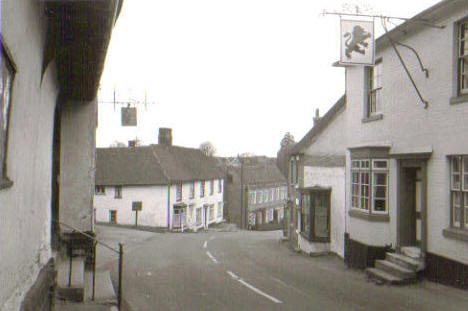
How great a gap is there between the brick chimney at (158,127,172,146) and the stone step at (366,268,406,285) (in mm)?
37329

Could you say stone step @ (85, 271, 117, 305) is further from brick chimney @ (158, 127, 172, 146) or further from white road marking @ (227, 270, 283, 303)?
brick chimney @ (158, 127, 172, 146)

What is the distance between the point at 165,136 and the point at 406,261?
38602 mm

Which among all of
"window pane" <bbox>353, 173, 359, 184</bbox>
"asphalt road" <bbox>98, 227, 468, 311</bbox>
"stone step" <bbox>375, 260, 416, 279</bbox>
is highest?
"window pane" <bbox>353, 173, 359, 184</bbox>

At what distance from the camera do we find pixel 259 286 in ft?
41.7

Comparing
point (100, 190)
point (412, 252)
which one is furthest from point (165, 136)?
point (412, 252)

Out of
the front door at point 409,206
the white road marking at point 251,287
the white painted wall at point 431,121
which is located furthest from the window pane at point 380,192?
the white road marking at point 251,287

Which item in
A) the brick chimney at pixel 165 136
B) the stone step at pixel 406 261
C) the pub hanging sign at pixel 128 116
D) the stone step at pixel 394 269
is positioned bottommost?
the stone step at pixel 394 269

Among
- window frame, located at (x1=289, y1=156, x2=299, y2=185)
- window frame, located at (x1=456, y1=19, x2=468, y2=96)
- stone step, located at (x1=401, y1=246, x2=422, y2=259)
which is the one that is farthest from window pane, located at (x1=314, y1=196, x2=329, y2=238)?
window frame, located at (x1=456, y1=19, x2=468, y2=96)

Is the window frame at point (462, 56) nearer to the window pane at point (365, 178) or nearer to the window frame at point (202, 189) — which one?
the window pane at point (365, 178)

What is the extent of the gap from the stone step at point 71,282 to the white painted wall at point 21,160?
7.82 feet

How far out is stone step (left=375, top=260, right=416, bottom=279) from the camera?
12.4m

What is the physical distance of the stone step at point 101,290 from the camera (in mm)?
9353

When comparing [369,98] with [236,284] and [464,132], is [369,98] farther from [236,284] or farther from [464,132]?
[236,284]

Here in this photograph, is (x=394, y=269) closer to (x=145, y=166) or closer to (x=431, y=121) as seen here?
(x=431, y=121)
